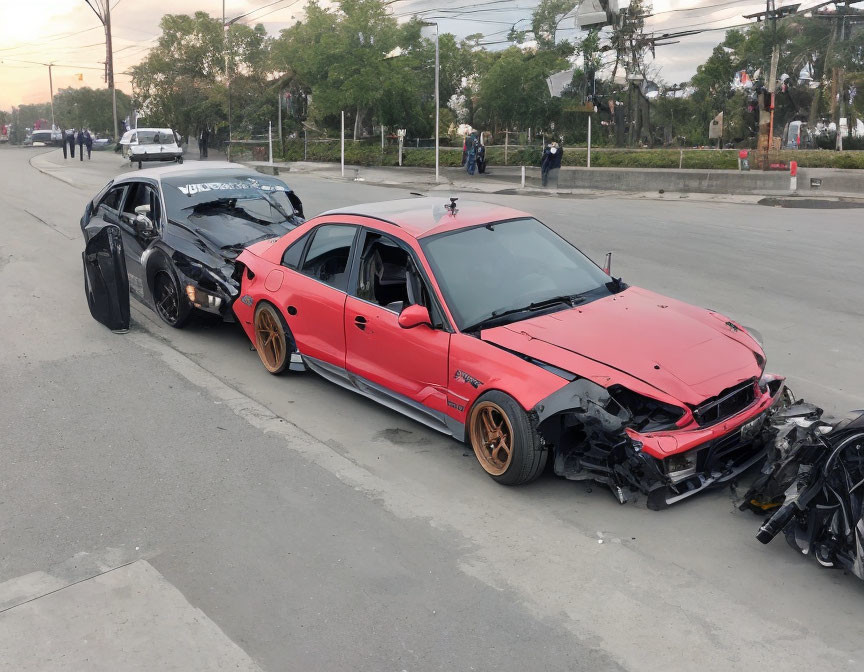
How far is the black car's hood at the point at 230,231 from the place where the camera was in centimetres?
857

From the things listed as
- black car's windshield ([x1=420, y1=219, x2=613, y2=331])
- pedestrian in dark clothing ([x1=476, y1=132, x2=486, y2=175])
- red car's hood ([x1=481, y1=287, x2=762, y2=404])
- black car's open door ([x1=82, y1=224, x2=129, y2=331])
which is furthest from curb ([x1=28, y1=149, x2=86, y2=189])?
red car's hood ([x1=481, y1=287, x2=762, y2=404])

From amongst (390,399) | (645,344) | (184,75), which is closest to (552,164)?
(390,399)

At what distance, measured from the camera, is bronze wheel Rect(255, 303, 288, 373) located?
23.2 ft

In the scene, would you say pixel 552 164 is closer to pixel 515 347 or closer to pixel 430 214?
pixel 430 214

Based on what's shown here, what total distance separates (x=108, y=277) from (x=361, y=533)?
5.44 metres

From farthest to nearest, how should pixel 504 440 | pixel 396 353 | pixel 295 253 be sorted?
pixel 295 253 → pixel 396 353 → pixel 504 440

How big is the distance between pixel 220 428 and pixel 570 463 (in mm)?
2776

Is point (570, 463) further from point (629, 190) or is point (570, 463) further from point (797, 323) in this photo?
point (629, 190)

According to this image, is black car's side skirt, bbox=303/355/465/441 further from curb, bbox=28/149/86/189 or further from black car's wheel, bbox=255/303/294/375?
curb, bbox=28/149/86/189

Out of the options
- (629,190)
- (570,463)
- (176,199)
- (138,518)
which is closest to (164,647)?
(138,518)

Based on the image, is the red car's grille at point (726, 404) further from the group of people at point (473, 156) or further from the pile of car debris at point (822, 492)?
the group of people at point (473, 156)

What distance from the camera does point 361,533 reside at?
4645 millimetres

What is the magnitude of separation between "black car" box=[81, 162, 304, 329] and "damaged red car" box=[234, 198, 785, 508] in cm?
137

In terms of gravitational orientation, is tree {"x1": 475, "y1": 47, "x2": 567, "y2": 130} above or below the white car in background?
above
